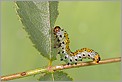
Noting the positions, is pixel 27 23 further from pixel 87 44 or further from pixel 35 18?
pixel 87 44

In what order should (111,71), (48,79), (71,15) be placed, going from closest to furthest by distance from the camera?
(48,79) < (111,71) < (71,15)

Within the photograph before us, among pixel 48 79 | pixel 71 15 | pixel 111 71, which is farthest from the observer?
pixel 71 15

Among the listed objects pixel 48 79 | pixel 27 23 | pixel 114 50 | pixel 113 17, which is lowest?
pixel 48 79

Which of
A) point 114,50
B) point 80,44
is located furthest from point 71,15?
point 114,50

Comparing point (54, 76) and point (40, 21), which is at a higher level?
point (40, 21)

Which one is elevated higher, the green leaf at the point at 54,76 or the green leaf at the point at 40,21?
the green leaf at the point at 40,21
